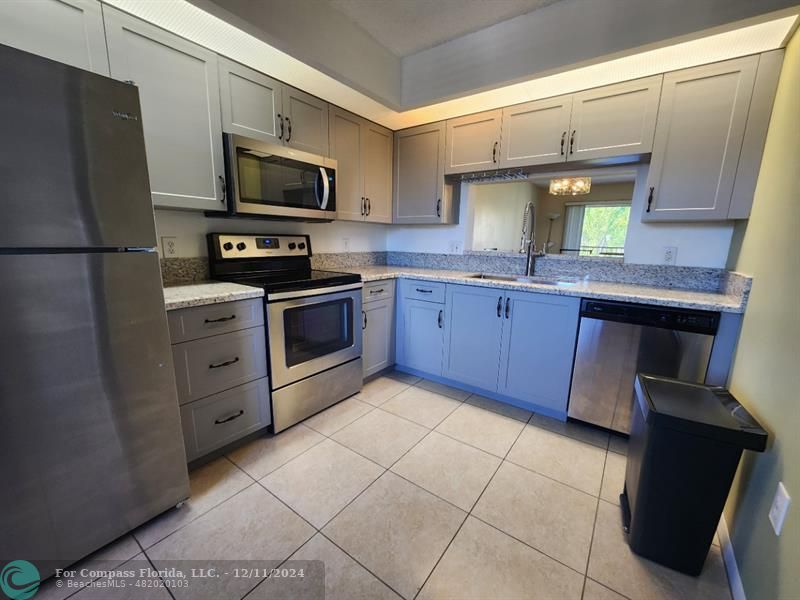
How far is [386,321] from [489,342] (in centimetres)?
88

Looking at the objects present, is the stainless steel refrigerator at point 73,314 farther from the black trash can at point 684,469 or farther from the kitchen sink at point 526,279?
the kitchen sink at point 526,279

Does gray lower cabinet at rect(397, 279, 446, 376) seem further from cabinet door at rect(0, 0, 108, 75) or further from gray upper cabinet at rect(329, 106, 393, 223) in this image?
cabinet door at rect(0, 0, 108, 75)

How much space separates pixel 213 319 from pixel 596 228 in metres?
3.84

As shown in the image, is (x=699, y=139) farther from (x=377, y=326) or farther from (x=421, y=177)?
(x=377, y=326)

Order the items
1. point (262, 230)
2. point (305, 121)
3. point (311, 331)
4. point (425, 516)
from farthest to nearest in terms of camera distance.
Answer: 1. point (262, 230)
2. point (305, 121)
3. point (311, 331)
4. point (425, 516)

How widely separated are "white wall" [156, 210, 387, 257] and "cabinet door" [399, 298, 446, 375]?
2.84 feet

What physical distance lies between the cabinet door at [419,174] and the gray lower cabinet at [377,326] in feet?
2.41

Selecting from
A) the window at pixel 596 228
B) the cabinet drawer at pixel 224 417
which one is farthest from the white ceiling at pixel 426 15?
the cabinet drawer at pixel 224 417

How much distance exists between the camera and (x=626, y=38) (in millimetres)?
1620

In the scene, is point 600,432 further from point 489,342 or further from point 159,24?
point 159,24

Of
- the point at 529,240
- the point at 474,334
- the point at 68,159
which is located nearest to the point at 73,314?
the point at 68,159

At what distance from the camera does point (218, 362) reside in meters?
Answer: 1.63

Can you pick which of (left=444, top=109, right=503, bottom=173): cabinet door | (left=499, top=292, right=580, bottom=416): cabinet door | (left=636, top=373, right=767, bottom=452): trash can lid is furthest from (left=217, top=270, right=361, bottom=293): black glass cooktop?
(left=636, top=373, right=767, bottom=452): trash can lid

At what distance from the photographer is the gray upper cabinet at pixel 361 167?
2.51 metres
